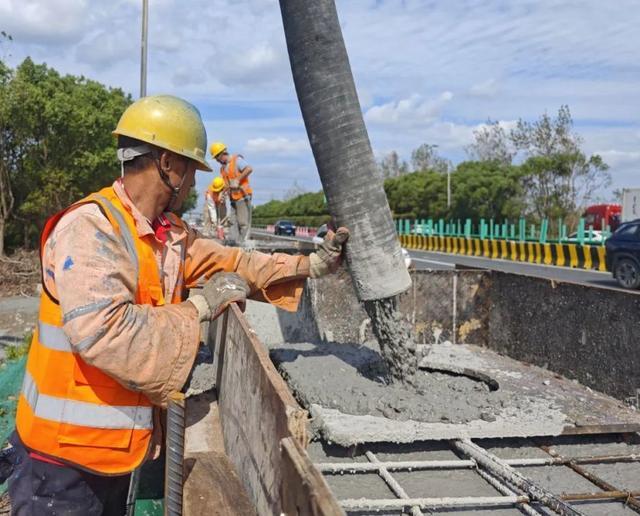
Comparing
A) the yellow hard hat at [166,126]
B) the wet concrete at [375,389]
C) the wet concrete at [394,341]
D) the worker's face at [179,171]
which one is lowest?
the wet concrete at [375,389]

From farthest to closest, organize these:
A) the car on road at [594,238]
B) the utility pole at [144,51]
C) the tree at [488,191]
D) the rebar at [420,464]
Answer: the tree at [488,191]
the car on road at [594,238]
the utility pole at [144,51]
the rebar at [420,464]

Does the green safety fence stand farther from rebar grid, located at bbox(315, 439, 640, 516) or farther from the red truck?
rebar grid, located at bbox(315, 439, 640, 516)

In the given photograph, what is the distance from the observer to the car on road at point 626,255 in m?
16.5

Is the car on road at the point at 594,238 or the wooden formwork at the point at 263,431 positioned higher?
the wooden formwork at the point at 263,431

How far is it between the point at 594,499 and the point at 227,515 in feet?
5.09

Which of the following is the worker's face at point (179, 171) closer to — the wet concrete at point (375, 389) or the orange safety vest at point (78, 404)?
the orange safety vest at point (78, 404)

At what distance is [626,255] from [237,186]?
9895 mm

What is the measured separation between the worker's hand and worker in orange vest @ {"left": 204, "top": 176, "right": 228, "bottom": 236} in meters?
10.3

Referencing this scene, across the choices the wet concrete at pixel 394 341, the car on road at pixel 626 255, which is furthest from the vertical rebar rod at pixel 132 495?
the car on road at pixel 626 255

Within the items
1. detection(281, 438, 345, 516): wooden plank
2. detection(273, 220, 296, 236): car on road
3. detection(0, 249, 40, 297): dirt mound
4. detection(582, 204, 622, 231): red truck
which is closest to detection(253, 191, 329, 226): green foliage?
detection(273, 220, 296, 236): car on road

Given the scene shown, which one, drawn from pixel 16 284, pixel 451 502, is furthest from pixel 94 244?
pixel 16 284

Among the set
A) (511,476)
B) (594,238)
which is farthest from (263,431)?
(594,238)

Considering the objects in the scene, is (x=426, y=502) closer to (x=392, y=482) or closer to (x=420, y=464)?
(x=392, y=482)

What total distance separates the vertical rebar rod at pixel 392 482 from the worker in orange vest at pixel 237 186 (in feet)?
32.7
